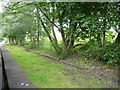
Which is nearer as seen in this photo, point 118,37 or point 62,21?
point 118,37

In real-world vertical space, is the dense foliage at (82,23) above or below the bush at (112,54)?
above

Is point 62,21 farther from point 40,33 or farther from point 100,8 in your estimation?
point 40,33

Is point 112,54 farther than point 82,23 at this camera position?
No

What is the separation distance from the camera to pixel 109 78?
7695mm

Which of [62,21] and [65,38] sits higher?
[62,21]

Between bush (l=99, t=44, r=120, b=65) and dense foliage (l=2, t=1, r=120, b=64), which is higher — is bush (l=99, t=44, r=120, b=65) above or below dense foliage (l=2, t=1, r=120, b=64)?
below

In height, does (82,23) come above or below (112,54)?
above

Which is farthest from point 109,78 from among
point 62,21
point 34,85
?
point 62,21

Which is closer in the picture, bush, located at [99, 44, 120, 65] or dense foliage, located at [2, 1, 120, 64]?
bush, located at [99, 44, 120, 65]

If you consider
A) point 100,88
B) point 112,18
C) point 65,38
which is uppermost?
point 112,18

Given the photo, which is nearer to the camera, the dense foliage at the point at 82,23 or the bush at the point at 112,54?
the bush at the point at 112,54

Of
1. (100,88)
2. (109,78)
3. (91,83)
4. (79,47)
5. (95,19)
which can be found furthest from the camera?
(79,47)

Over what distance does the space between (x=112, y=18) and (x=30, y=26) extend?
15.2 meters

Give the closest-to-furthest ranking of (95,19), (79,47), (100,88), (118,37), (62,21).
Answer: (100,88) → (95,19) → (118,37) → (62,21) → (79,47)
